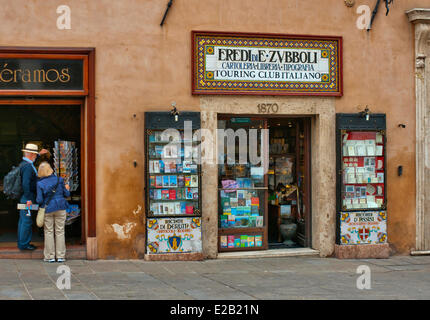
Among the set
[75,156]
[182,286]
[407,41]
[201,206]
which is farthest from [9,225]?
[407,41]

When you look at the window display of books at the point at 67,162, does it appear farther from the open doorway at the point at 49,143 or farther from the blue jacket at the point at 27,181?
the blue jacket at the point at 27,181

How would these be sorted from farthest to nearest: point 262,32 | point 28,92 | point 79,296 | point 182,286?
point 262,32 → point 28,92 → point 182,286 → point 79,296

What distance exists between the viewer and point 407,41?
35.3 feet

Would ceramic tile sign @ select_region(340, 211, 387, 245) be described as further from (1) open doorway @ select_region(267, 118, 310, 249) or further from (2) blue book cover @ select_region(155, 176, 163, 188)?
(2) blue book cover @ select_region(155, 176, 163, 188)

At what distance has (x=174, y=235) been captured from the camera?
384 inches

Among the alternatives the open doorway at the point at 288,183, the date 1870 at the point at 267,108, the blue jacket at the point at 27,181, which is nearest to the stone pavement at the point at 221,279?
the open doorway at the point at 288,183

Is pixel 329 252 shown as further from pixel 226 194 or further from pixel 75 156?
pixel 75 156

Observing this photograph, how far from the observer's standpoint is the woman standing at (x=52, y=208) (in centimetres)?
917

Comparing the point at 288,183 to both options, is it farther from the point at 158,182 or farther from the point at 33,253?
the point at 33,253

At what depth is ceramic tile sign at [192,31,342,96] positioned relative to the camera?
9961 millimetres

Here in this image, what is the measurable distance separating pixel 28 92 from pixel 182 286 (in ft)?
14.0

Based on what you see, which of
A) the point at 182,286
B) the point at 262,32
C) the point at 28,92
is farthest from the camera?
the point at 262,32

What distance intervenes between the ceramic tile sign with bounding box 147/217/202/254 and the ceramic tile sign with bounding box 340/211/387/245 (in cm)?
271

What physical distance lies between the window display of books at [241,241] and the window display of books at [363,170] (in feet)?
5.59
